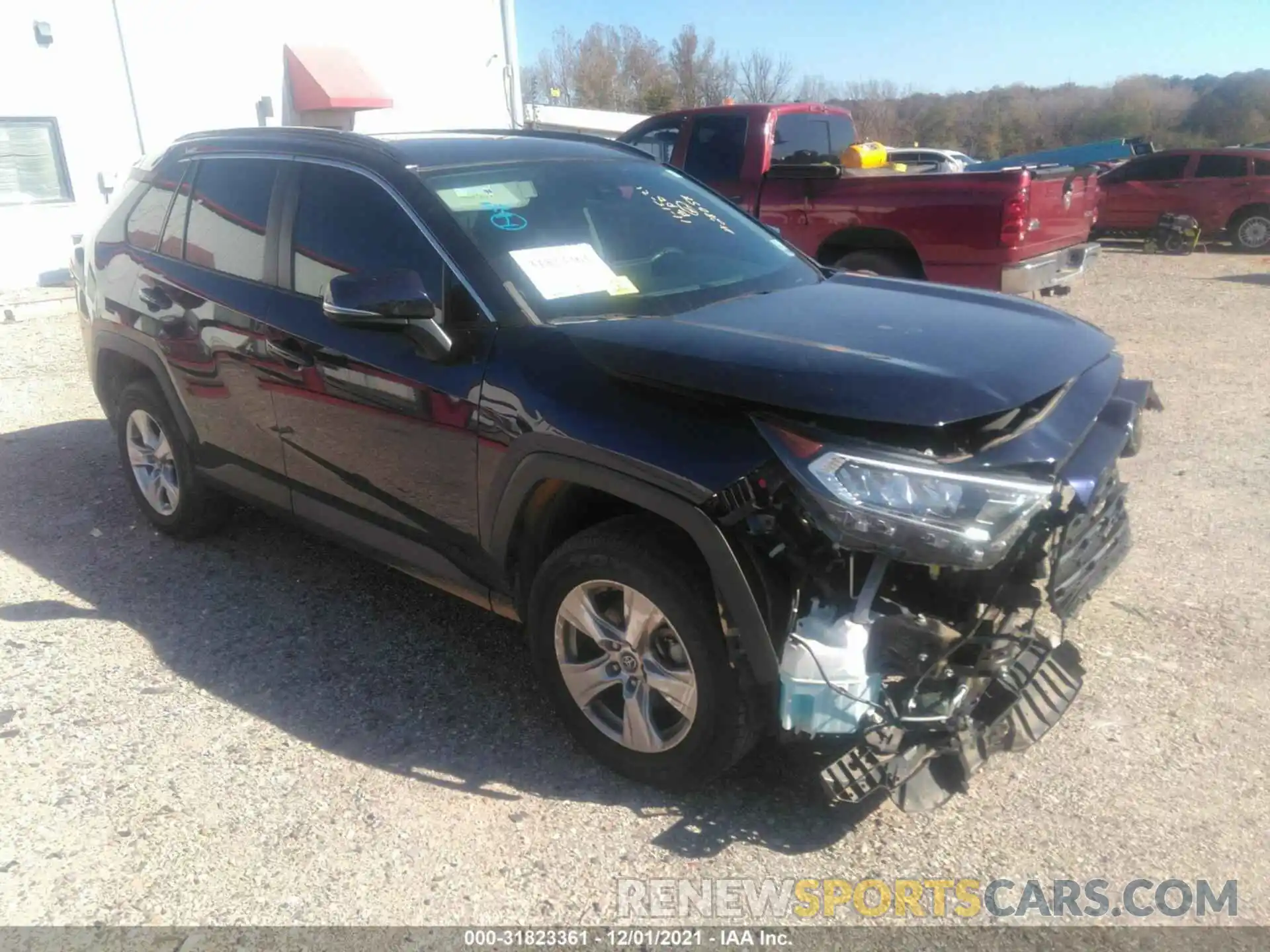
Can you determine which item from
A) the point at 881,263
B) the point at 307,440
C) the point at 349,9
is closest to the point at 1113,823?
the point at 307,440

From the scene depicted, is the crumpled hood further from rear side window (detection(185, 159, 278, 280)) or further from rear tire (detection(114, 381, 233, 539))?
rear tire (detection(114, 381, 233, 539))

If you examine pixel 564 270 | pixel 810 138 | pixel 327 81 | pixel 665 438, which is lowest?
pixel 665 438

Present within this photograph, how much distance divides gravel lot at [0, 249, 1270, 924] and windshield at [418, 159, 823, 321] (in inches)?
57.1

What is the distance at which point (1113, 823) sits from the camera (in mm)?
2777

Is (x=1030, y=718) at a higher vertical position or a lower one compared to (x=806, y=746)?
higher

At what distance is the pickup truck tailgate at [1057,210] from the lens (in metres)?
7.11

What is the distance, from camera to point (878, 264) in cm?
773

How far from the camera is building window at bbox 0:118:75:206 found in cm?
1297

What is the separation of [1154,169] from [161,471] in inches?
665

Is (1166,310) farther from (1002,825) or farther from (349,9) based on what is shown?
(349,9)

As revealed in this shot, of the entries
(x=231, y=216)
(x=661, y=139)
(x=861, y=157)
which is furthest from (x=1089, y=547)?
(x=661, y=139)

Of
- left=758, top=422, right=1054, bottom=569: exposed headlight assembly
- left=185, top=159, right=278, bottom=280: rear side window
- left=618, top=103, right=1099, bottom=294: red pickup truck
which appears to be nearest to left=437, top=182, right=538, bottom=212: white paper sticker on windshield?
left=185, top=159, right=278, bottom=280: rear side window

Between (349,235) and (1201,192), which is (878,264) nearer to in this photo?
(349,235)

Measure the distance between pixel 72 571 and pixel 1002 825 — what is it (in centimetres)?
413
